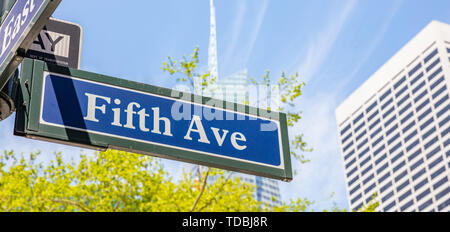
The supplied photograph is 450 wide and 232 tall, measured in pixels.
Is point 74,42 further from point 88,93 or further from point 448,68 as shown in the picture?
point 448,68

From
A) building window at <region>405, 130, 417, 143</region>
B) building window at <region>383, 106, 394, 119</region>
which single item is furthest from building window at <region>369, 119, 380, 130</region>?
building window at <region>405, 130, 417, 143</region>

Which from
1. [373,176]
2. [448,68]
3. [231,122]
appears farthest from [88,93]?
[373,176]

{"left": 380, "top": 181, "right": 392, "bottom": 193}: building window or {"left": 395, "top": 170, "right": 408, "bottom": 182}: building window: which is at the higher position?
{"left": 395, "top": 170, "right": 408, "bottom": 182}: building window

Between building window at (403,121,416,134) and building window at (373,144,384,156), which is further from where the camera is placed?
building window at (373,144,384,156)

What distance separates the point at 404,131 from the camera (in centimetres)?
13950

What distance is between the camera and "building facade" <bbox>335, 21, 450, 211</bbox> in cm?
12675

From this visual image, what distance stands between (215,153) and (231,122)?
294 millimetres

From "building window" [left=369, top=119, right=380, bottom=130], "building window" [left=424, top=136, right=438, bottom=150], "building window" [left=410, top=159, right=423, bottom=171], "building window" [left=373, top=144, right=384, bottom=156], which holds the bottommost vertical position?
"building window" [left=410, top=159, right=423, bottom=171]

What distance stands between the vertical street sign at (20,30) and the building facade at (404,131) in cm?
12318

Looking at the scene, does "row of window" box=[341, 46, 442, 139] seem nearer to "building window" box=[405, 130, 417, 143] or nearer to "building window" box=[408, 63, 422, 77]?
"building window" box=[408, 63, 422, 77]

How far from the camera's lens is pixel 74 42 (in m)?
4.07

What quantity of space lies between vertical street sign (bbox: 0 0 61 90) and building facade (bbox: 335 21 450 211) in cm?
12318

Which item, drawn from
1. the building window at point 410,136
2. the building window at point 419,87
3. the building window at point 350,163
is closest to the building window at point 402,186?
the building window at point 410,136

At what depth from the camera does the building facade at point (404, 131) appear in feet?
416
